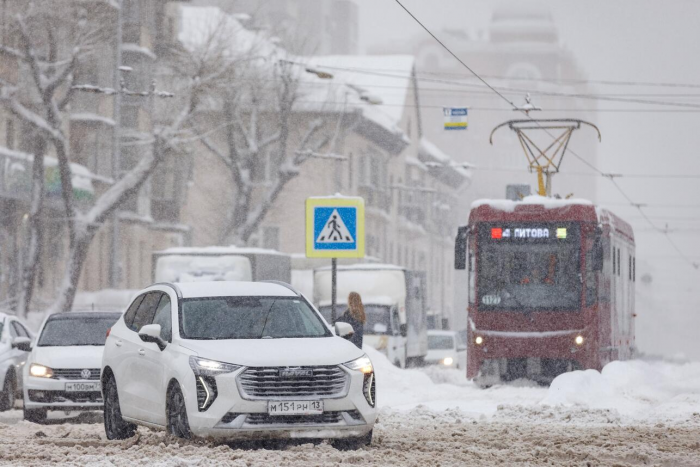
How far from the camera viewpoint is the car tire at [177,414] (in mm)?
12523

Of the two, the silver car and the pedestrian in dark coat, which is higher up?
the pedestrian in dark coat

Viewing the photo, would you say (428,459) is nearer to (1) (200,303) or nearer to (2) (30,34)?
(1) (200,303)

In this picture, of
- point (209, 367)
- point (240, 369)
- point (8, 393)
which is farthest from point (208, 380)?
point (8, 393)

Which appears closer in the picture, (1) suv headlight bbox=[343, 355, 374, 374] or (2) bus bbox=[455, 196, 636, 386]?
(1) suv headlight bbox=[343, 355, 374, 374]

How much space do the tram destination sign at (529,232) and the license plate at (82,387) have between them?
26.9ft

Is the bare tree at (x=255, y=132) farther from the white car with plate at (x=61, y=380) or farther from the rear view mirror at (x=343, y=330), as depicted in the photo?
the rear view mirror at (x=343, y=330)

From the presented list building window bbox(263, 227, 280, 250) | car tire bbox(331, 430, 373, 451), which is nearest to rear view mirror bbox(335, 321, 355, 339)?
car tire bbox(331, 430, 373, 451)

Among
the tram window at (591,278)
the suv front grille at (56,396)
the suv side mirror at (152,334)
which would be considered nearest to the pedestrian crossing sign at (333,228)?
the suv front grille at (56,396)

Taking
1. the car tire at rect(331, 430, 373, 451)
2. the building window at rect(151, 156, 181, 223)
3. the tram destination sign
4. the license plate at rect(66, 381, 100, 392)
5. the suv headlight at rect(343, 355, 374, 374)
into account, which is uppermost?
the building window at rect(151, 156, 181, 223)

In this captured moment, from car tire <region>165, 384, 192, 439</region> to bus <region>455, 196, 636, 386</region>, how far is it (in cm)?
1183

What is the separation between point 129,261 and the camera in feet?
185

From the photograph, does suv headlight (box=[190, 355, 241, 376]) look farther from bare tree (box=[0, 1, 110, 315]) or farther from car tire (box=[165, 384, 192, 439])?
bare tree (box=[0, 1, 110, 315])

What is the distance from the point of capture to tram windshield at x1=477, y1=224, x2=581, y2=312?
80.9ft

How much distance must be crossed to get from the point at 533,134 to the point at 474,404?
519ft
